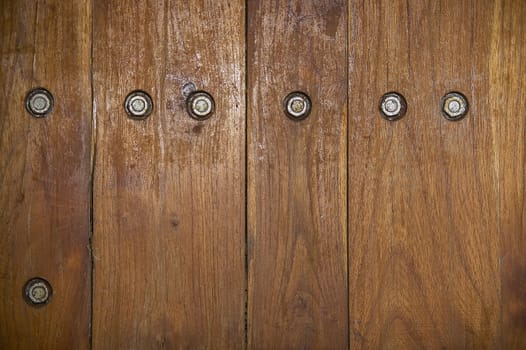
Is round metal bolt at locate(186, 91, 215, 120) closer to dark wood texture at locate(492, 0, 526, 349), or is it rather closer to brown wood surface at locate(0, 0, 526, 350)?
brown wood surface at locate(0, 0, 526, 350)

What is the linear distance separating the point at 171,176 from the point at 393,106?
377mm

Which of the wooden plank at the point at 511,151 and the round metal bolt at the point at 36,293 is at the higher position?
the wooden plank at the point at 511,151

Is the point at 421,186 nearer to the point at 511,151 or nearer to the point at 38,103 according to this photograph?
the point at 511,151

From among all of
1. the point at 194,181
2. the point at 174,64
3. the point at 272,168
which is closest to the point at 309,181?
the point at 272,168

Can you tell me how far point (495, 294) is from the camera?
79 centimetres

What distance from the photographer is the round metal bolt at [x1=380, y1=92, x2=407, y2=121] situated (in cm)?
80

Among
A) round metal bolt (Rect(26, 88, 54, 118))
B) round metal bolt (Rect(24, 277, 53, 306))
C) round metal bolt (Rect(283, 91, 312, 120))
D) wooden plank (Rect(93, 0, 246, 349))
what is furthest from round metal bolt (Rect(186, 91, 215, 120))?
round metal bolt (Rect(24, 277, 53, 306))

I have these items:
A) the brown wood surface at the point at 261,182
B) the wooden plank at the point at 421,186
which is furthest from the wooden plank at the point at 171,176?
the wooden plank at the point at 421,186

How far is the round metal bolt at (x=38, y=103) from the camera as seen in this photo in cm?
78

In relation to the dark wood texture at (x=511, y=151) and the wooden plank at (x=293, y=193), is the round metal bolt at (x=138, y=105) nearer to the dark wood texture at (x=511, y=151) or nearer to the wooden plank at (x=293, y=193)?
the wooden plank at (x=293, y=193)

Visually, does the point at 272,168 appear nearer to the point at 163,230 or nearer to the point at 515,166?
the point at 163,230

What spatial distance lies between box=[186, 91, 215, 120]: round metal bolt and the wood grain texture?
16 cm

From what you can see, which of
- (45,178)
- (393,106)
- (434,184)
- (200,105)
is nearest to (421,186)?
(434,184)

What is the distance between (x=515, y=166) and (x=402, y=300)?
11.2 inches
